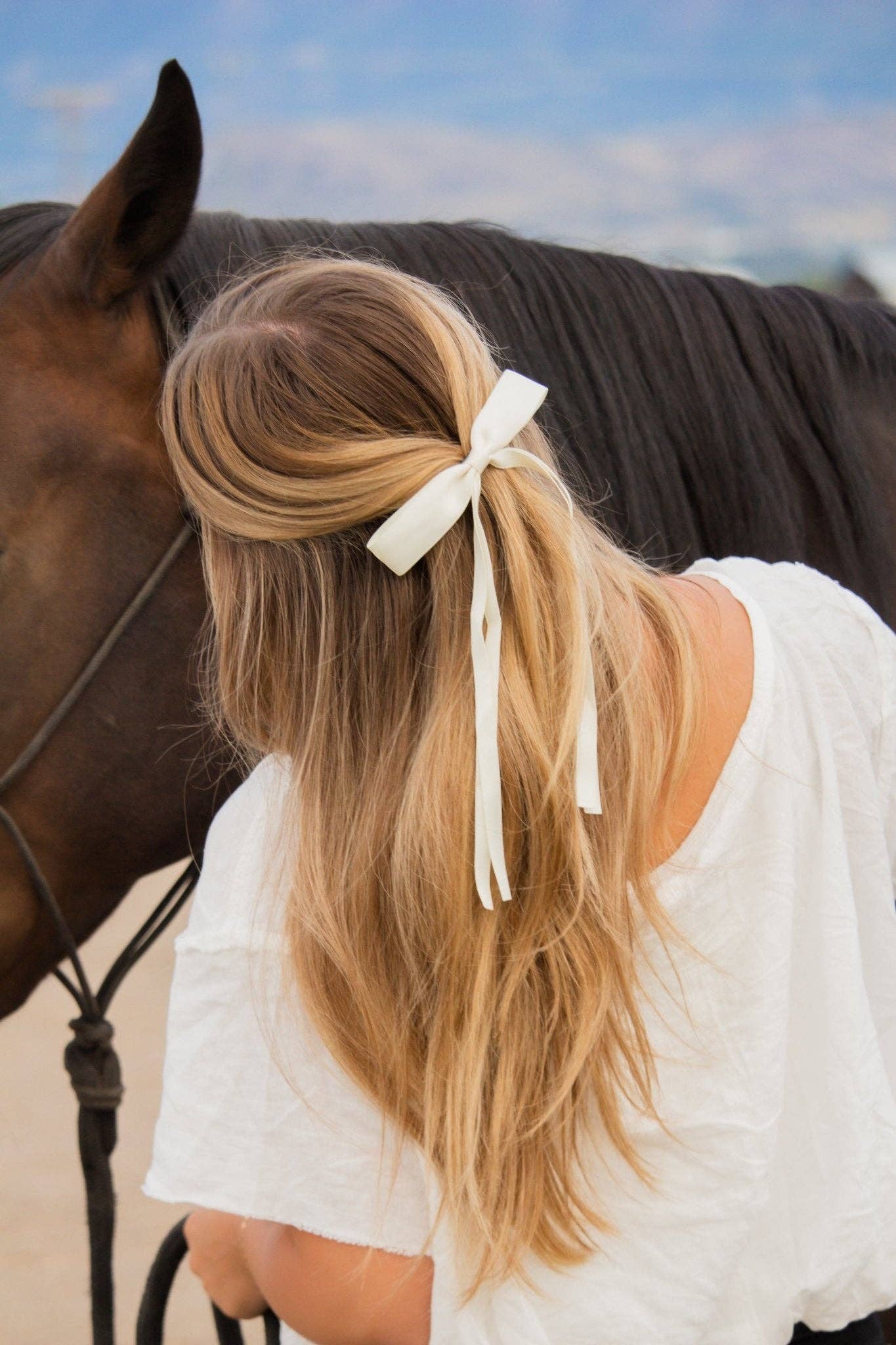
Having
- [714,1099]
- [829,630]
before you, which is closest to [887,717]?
[829,630]

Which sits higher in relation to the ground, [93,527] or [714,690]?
[93,527]

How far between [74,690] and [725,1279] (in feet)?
2.41

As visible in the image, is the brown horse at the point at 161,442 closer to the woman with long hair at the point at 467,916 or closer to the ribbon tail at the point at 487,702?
the woman with long hair at the point at 467,916

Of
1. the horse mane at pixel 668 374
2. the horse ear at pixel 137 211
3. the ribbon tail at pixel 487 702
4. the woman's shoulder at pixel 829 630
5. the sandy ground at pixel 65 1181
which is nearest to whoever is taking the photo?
the ribbon tail at pixel 487 702

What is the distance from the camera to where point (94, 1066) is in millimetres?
1286

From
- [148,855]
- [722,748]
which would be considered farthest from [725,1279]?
[148,855]

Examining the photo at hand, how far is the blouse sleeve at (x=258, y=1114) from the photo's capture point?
0.73 m

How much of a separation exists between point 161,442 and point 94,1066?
2.25 ft

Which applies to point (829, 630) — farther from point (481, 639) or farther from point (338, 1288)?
point (338, 1288)

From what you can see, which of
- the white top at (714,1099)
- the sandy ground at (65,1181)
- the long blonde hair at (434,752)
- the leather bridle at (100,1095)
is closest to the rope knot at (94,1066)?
the leather bridle at (100,1095)

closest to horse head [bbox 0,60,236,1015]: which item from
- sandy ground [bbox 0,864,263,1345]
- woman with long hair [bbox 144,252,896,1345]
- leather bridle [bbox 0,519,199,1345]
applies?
leather bridle [bbox 0,519,199,1345]

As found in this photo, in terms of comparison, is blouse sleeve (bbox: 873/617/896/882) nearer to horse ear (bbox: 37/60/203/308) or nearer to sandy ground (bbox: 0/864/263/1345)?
horse ear (bbox: 37/60/203/308)

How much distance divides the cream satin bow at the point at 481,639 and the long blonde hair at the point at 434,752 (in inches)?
0.6

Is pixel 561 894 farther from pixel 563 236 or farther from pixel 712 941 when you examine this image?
pixel 563 236
